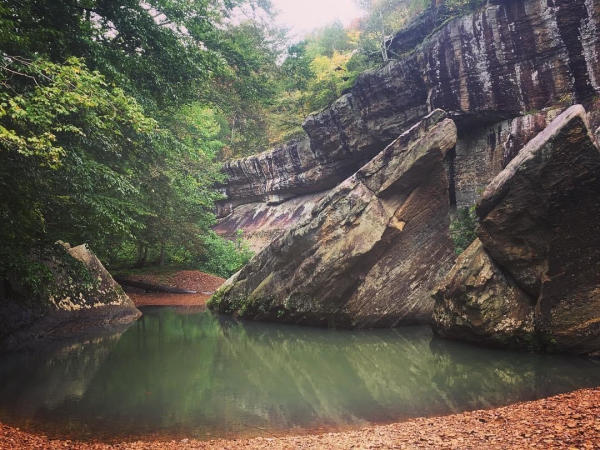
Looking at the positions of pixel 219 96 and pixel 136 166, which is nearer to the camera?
pixel 136 166

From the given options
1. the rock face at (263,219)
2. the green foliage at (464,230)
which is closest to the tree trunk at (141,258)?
the rock face at (263,219)

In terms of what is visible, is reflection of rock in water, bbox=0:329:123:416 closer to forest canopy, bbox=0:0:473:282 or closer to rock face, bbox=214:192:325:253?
forest canopy, bbox=0:0:473:282

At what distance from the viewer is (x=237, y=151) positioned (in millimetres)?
40125

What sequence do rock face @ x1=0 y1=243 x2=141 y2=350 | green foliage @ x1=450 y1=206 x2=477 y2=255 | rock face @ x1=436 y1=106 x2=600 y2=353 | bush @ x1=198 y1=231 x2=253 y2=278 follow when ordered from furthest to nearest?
bush @ x1=198 y1=231 x2=253 y2=278
green foliage @ x1=450 y1=206 x2=477 y2=255
rock face @ x1=0 y1=243 x2=141 y2=350
rock face @ x1=436 y1=106 x2=600 y2=353

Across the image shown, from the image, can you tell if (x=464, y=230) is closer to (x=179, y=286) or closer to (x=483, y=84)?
(x=483, y=84)

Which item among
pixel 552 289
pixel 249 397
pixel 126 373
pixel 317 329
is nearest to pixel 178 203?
pixel 317 329

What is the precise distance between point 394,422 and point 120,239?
15845 mm

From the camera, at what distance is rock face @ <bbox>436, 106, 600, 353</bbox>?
7.32 m

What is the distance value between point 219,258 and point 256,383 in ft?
63.1

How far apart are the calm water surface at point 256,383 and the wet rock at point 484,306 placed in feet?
1.20

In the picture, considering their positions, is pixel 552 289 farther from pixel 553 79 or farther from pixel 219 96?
pixel 219 96

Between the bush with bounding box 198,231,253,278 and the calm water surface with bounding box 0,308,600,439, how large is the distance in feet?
48.0

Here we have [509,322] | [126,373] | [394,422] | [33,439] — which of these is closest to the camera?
[33,439]

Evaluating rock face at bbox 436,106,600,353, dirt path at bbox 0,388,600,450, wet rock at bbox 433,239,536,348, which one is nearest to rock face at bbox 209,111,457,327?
wet rock at bbox 433,239,536,348
